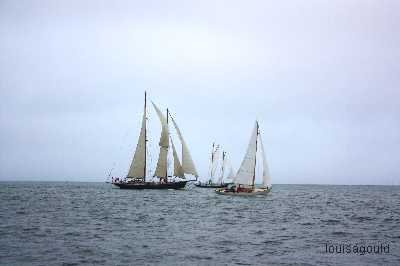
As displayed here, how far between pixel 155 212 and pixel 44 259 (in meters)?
24.8

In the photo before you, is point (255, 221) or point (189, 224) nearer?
point (189, 224)

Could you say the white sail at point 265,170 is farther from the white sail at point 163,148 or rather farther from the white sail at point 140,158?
the white sail at point 140,158

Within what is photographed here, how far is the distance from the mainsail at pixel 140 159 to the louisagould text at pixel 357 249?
69588mm

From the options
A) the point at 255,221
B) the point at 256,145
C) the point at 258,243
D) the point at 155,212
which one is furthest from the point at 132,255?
the point at 256,145

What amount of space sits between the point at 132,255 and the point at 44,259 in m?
4.43

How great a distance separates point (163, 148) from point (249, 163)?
28.8 meters

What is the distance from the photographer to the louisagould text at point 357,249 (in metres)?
25.1

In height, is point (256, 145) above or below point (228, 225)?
above

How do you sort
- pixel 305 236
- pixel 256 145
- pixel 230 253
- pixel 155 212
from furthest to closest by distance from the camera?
1. pixel 256 145
2. pixel 155 212
3. pixel 305 236
4. pixel 230 253

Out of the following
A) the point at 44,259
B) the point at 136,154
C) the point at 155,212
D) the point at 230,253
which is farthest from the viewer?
the point at 136,154

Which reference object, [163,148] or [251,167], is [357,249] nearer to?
[251,167]

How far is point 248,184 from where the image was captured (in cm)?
6994

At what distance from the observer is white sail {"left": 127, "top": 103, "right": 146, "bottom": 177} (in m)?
93.9

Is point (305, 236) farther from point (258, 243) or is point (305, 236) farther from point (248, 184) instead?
point (248, 184)
